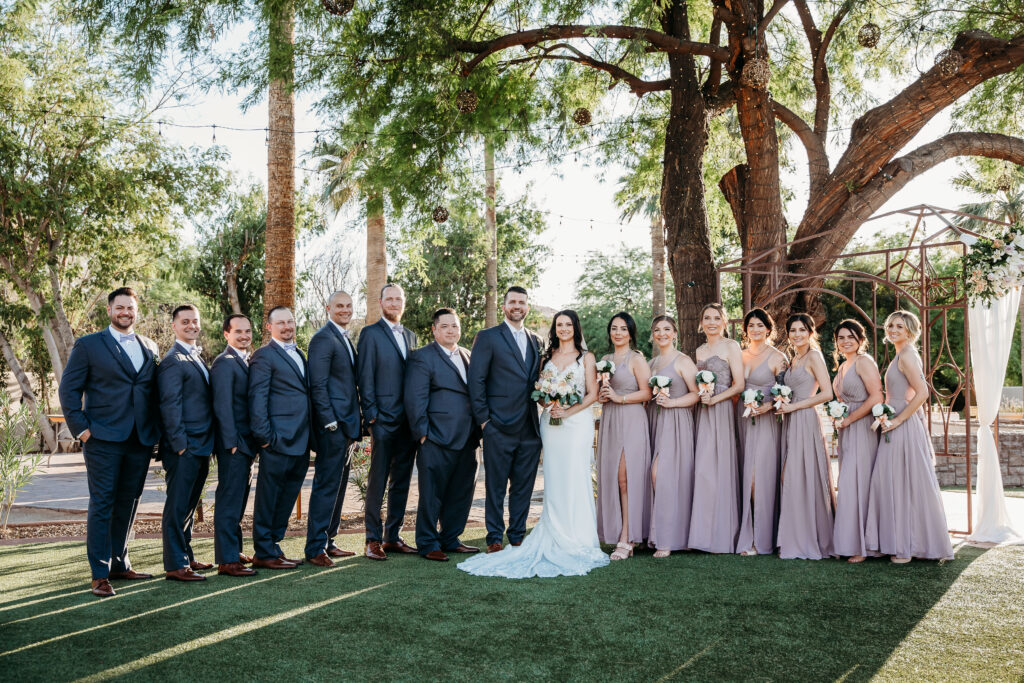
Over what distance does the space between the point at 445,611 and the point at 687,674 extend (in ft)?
5.81

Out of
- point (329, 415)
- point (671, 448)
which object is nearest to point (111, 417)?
point (329, 415)

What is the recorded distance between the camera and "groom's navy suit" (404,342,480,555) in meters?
6.91

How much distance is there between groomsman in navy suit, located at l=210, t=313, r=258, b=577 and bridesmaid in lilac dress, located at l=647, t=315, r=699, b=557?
3365mm

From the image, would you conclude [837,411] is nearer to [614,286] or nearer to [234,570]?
[234,570]

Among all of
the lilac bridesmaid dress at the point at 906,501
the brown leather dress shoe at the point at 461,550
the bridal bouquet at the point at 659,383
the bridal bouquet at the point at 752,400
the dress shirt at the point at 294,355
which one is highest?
the dress shirt at the point at 294,355

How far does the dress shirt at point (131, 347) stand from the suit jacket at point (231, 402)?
52 centimetres

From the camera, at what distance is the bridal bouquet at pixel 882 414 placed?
6.80m

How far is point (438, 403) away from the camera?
698 cm

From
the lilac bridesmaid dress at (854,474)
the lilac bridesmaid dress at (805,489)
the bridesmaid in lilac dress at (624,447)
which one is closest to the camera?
the lilac bridesmaid dress at (854,474)

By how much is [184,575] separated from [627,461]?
365cm

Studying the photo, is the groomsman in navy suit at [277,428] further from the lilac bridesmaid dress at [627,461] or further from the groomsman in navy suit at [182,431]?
the lilac bridesmaid dress at [627,461]

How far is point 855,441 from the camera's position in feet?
23.1

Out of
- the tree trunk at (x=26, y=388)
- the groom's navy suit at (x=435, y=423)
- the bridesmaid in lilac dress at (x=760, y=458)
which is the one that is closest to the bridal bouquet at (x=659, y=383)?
the bridesmaid in lilac dress at (x=760, y=458)

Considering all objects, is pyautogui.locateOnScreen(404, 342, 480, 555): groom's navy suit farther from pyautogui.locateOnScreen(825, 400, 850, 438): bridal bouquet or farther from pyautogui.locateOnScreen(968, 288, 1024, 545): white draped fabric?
pyautogui.locateOnScreen(968, 288, 1024, 545): white draped fabric
